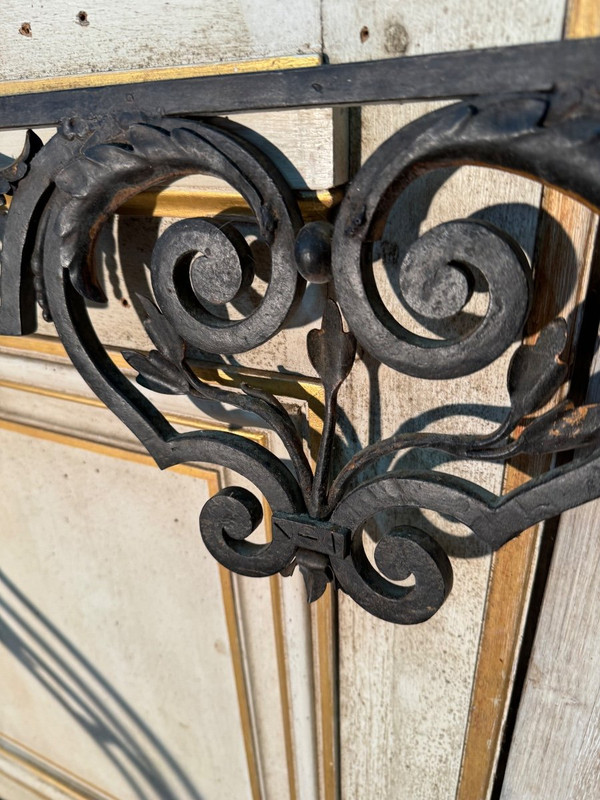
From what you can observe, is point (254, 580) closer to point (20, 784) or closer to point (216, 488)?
point (216, 488)

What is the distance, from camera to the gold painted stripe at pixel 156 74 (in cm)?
38

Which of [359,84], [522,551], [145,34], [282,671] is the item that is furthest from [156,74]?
[282,671]

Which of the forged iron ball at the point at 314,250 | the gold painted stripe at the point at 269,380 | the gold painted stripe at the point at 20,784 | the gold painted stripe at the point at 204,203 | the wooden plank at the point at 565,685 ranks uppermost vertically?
the gold painted stripe at the point at 204,203

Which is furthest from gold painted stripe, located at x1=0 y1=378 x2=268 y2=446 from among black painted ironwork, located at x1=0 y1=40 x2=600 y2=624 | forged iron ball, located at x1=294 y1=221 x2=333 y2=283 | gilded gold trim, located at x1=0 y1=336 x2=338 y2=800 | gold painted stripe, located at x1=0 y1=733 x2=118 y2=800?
gold painted stripe, located at x1=0 y1=733 x2=118 y2=800

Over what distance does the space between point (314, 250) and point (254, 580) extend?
39 centimetres

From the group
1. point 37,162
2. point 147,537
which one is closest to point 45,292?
point 37,162

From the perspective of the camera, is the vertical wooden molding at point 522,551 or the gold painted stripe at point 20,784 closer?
the vertical wooden molding at point 522,551

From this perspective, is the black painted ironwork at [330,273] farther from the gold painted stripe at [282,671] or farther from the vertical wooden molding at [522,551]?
the gold painted stripe at [282,671]

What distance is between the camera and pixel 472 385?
1.40 ft

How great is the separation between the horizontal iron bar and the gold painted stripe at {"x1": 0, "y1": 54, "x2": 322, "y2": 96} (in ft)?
0.06

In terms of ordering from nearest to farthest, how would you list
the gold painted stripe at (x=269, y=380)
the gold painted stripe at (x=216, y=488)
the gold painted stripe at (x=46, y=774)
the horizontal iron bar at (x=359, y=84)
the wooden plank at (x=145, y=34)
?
the horizontal iron bar at (x=359, y=84) < the wooden plank at (x=145, y=34) < the gold painted stripe at (x=269, y=380) < the gold painted stripe at (x=216, y=488) < the gold painted stripe at (x=46, y=774)

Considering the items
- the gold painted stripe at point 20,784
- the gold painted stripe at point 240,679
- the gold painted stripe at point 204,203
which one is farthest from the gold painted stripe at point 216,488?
the gold painted stripe at point 20,784

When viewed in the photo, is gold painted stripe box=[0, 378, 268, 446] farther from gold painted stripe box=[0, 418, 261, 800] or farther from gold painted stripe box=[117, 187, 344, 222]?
gold painted stripe box=[117, 187, 344, 222]

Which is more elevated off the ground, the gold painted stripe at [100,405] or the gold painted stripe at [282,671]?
the gold painted stripe at [100,405]
